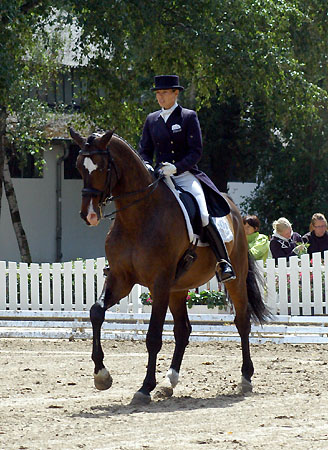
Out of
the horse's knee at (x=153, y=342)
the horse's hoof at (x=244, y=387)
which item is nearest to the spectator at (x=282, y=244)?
the horse's hoof at (x=244, y=387)

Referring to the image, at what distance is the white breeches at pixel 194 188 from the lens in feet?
30.5

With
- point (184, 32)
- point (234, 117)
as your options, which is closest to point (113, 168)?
point (184, 32)

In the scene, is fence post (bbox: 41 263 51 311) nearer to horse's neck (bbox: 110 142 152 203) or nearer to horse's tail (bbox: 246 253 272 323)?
horse's tail (bbox: 246 253 272 323)

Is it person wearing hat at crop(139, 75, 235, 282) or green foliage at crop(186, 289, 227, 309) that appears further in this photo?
green foliage at crop(186, 289, 227, 309)

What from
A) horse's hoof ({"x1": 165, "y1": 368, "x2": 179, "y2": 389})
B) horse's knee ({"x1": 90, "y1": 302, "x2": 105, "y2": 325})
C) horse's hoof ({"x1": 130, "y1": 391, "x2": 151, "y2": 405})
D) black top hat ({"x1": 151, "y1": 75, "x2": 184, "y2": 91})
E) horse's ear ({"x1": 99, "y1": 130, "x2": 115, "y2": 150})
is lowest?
horse's hoof ({"x1": 130, "y1": 391, "x2": 151, "y2": 405})

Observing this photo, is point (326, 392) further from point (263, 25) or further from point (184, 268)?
point (263, 25)

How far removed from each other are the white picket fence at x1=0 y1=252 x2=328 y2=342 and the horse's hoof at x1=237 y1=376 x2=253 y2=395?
452 centimetres

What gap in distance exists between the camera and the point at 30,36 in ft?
72.1

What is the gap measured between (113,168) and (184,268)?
124 cm

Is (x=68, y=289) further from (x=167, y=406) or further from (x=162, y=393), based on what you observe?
(x=167, y=406)

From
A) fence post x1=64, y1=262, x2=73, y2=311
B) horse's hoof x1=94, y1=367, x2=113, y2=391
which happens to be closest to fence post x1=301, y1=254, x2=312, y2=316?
fence post x1=64, y1=262, x2=73, y2=311

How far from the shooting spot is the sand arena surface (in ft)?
21.5

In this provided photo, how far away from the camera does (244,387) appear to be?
9.34 metres

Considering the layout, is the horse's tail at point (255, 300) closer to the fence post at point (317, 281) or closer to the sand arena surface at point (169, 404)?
the sand arena surface at point (169, 404)
